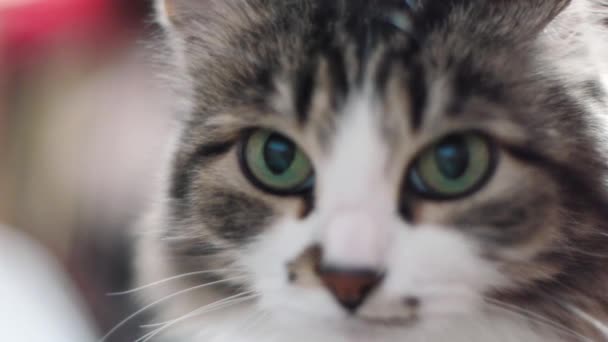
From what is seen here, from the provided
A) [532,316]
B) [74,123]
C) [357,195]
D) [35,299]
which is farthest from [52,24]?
[532,316]

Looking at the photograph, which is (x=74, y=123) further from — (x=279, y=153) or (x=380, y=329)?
(x=380, y=329)

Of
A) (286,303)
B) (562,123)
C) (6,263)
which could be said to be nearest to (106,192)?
(6,263)

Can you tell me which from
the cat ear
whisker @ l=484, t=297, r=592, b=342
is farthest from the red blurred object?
whisker @ l=484, t=297, r=592, b=342

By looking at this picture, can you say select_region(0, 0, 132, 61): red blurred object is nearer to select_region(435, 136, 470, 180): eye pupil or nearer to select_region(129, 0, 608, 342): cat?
select_region(129, 0, 608, 342): cat

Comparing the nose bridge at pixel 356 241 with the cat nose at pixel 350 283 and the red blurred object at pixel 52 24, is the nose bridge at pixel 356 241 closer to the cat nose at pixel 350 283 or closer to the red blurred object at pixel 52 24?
the cat nose at pixel 350 283

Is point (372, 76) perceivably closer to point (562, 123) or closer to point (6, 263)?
point (562, 123)

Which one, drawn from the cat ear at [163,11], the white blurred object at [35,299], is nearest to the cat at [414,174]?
the cat ear at [163,11]

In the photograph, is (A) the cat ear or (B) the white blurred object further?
(B) the white blurred object
